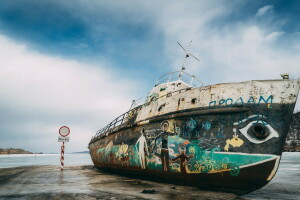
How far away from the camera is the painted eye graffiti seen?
17.9 ft

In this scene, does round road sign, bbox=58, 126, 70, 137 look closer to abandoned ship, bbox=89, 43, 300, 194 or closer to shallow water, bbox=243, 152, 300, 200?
abandoned ship, bbox=89, 43, 300, 194

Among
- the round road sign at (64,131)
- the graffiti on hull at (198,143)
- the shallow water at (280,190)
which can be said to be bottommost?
the shallow water at (280,190)

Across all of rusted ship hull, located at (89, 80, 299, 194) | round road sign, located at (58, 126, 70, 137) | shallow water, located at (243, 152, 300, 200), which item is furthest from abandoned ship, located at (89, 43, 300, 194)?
round road sign, located at (58, 126, 70, 137)

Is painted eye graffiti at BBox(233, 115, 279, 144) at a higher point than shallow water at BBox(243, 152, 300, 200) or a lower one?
higher

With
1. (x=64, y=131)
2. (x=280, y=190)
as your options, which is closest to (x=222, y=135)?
(x=280, y=190)

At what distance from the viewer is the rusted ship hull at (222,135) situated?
5.41 meters

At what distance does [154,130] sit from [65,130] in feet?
Answer: 20.0

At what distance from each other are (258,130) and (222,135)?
2.91 ft

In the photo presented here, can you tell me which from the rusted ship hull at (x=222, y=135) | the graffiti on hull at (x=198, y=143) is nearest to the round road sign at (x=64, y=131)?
the graffiti on hull at (x=198, y=143)

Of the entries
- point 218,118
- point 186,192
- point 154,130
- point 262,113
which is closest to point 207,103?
point 218,118

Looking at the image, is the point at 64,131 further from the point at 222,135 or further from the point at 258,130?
the point at 258,130

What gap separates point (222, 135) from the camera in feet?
19.2

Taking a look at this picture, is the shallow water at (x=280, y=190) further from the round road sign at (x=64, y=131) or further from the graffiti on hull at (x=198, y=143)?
the round road sign at (x=64, y=131)

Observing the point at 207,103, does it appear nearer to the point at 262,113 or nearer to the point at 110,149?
the point at 262,113
